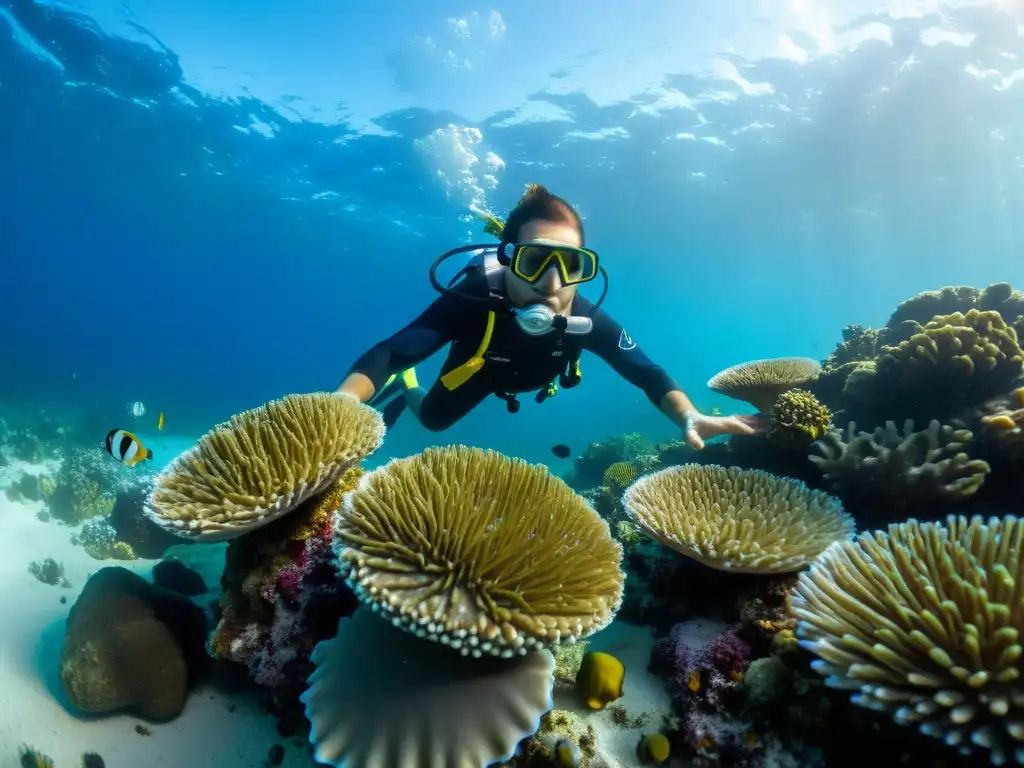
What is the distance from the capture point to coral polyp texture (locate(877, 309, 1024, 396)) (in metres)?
4.12

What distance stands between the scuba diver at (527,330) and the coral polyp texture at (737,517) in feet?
2.04

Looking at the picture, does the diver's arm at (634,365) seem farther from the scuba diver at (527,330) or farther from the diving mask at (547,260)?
the diving mask at (547,260)

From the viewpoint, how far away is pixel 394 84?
23.8m

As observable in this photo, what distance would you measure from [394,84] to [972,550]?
27.8 m

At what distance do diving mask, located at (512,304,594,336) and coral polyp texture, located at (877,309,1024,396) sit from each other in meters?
3.00

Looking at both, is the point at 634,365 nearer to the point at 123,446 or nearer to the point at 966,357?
the point at 966,357

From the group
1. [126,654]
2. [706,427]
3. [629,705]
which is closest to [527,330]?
[706,427]

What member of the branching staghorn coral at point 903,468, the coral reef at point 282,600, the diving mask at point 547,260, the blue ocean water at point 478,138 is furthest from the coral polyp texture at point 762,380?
the blue ocean water at point 478,138

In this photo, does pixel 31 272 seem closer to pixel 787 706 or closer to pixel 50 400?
pixel 50 400

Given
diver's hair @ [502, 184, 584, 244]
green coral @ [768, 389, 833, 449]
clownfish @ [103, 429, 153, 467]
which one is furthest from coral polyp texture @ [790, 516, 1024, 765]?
clownfish @ [103, 429, 153, 467]

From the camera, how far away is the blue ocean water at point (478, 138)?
2111 cm

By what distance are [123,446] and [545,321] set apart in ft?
14.7

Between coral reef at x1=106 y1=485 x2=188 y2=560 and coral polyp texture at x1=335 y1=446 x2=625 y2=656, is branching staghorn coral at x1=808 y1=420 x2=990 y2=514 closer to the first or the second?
coral polyp texture at x1=335 y1=446 x2=625 y2=656

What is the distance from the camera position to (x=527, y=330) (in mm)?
5000
